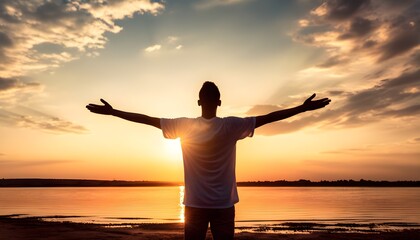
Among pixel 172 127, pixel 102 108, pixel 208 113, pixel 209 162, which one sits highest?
pixel 102 108

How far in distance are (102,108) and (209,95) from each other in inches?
49.0

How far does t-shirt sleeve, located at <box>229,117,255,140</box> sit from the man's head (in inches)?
10.5

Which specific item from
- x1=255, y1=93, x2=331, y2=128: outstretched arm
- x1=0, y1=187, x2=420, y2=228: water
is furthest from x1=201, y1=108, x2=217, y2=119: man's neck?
x1=0, y1=187, x2=420, y2=228: water

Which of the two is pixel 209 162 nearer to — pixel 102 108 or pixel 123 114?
pixel 123 114

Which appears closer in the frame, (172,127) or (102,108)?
(172,127)

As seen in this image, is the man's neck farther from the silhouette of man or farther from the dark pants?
the dark pants

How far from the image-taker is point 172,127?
14.6 feet

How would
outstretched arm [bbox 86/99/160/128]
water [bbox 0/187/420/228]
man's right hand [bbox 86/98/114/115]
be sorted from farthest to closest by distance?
water [bbox 0/187/420/228]
man's right hand [bbox 86/98/114/115]
outstretched arm [bbox 86/99/160/128]

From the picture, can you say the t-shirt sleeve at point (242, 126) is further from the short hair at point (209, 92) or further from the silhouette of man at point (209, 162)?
the short hair at point (209, 92)

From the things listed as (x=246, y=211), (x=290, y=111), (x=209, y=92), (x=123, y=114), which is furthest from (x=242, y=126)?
(x=246, y=211)

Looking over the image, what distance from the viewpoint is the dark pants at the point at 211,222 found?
14.1 feet

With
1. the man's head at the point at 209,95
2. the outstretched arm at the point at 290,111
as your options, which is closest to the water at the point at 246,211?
the outstretched arm at the point at 290,111

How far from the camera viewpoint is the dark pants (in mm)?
4297

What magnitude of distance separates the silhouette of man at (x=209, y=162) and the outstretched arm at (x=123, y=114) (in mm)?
89
